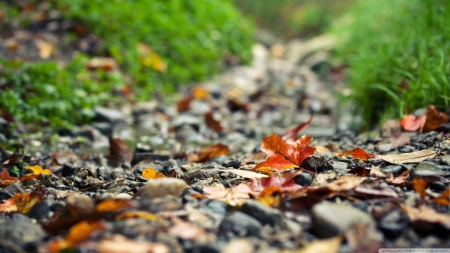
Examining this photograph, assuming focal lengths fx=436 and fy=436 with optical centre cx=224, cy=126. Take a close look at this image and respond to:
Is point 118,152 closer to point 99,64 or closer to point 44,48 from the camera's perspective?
point 99,64

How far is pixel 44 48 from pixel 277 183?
400cm

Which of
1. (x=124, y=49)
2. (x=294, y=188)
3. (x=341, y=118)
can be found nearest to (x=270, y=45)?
(x=124, y=49)

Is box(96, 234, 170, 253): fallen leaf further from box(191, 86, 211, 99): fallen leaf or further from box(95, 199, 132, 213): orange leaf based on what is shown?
box(191, 86, 211, 99): fallen leaf

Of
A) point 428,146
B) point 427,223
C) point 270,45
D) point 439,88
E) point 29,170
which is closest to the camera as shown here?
point 427,223

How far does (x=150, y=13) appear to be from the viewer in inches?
231

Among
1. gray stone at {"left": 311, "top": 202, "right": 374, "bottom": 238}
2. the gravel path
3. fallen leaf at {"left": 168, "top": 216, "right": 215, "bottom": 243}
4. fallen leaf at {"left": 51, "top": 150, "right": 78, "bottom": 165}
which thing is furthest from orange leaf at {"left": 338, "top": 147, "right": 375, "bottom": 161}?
fallen leaf at {"left": 51, "top": 150, "right": 78, "bottom": 165}

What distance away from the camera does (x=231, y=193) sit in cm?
144

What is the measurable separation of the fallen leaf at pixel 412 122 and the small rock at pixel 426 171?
81 centimetres

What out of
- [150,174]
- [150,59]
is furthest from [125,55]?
[150,174]

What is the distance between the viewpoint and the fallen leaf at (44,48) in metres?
4.62

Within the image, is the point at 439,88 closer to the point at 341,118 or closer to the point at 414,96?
the point at 414,96

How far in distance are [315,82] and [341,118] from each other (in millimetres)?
2810

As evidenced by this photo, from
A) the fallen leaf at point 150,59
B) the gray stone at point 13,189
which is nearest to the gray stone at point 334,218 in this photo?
the gray stone at point 13,189

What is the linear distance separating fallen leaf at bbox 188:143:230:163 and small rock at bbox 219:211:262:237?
1.26 metres
